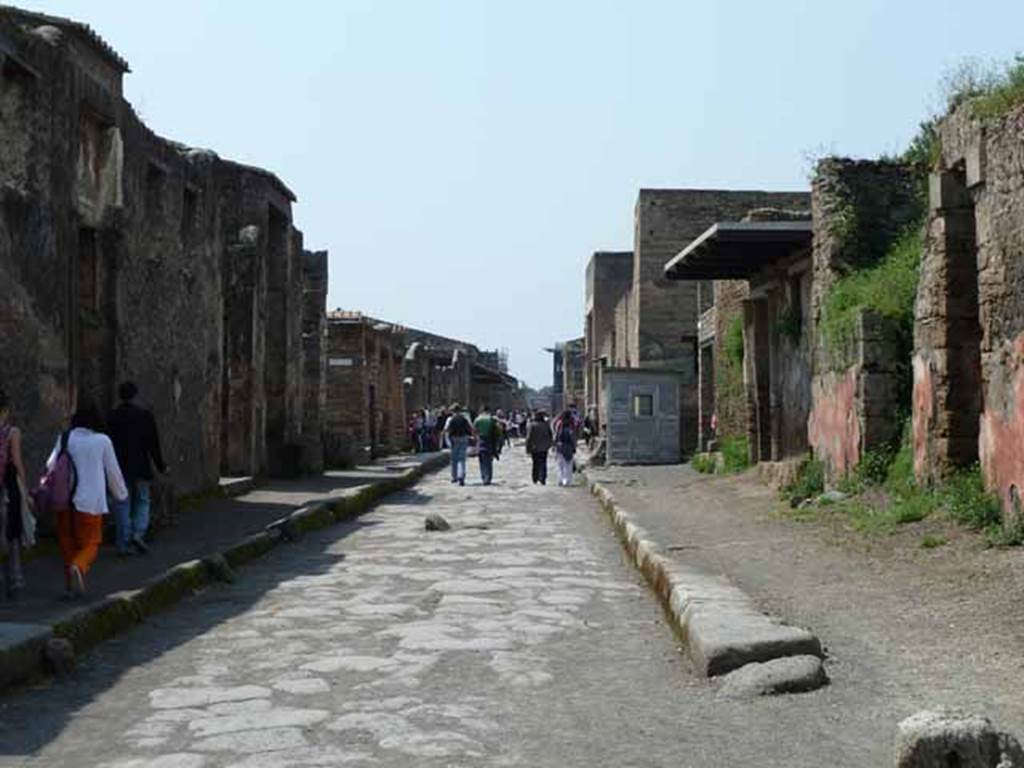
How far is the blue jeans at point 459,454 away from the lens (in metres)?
22.1

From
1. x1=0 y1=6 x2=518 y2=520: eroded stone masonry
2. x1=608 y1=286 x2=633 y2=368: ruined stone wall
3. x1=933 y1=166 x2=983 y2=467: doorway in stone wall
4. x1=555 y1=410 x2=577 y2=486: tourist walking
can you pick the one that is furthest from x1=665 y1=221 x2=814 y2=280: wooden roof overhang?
x1=608 y1=286 x2=633 y2=368: ruined stone wall

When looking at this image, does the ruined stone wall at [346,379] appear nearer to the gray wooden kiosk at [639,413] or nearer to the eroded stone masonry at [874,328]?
the gray wooden kiosk at [639,413]

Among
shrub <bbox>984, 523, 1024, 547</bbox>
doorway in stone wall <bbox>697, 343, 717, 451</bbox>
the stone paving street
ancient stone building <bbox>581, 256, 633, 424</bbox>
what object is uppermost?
ancient stone building <bbox>581, 256, 633, 424</bbox>

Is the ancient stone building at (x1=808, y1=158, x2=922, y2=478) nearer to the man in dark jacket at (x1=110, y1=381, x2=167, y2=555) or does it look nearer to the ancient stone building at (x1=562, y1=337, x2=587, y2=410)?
the man in dark jacket at (x1=110, y1=381, x2=167, y2=555)

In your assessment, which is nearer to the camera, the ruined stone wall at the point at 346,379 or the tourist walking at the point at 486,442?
the tourist walking at the point at 486,442

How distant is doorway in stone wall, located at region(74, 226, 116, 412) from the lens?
12133 millimetres

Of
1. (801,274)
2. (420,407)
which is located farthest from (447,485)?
(420,407)

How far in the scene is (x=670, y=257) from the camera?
32.7 metres

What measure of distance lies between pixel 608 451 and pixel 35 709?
21.8m

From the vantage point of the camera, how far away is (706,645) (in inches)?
234

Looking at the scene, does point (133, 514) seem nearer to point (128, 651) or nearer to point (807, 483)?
point (128, 651)

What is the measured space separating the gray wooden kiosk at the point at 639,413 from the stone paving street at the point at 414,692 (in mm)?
17058

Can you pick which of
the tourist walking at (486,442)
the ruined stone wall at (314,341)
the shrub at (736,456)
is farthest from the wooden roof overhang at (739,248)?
the ruined stone wall at (314,341)

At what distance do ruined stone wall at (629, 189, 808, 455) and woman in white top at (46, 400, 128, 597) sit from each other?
24844 millimetres
